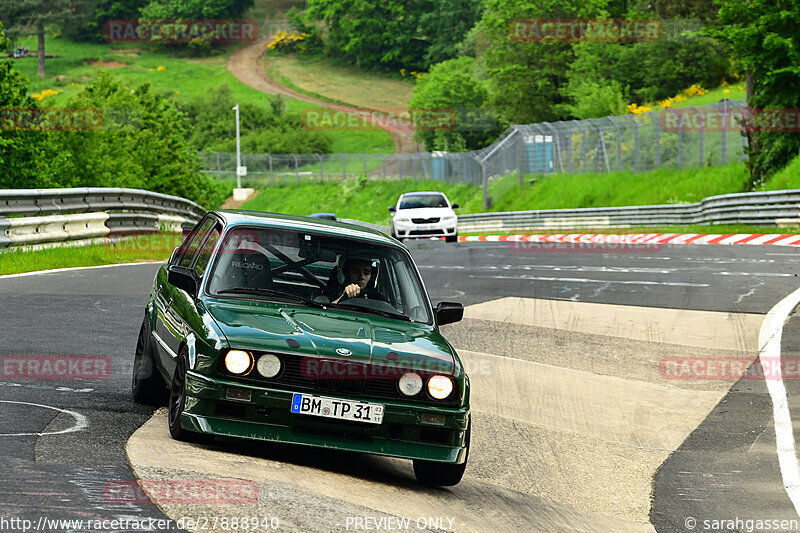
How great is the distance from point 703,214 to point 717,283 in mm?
17911

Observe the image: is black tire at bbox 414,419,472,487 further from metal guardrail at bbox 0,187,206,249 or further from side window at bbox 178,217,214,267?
metal guardrail at bbox 0,187,206,249

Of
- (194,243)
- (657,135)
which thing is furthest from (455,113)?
(194,243)

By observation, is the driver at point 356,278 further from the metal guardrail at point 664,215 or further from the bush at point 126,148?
the bush at point 126,148

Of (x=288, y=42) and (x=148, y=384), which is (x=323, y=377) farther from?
(x=288, y=42)

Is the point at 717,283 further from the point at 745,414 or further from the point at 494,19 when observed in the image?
the point at 494,19

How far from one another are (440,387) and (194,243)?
293cm

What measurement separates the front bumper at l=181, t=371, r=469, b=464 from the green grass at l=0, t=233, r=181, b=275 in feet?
35.7

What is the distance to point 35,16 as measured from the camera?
479 ft

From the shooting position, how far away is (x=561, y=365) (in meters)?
11.6

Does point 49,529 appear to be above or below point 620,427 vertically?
above

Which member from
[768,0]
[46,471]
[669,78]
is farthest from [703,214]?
[669,78]

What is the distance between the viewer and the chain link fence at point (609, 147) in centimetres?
4028

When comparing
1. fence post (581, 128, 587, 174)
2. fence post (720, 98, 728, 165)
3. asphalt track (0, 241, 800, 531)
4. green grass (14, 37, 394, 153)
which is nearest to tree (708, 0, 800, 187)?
fence post (720, 98, 728, 165)

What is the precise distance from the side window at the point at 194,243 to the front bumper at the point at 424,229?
80.0 feet
